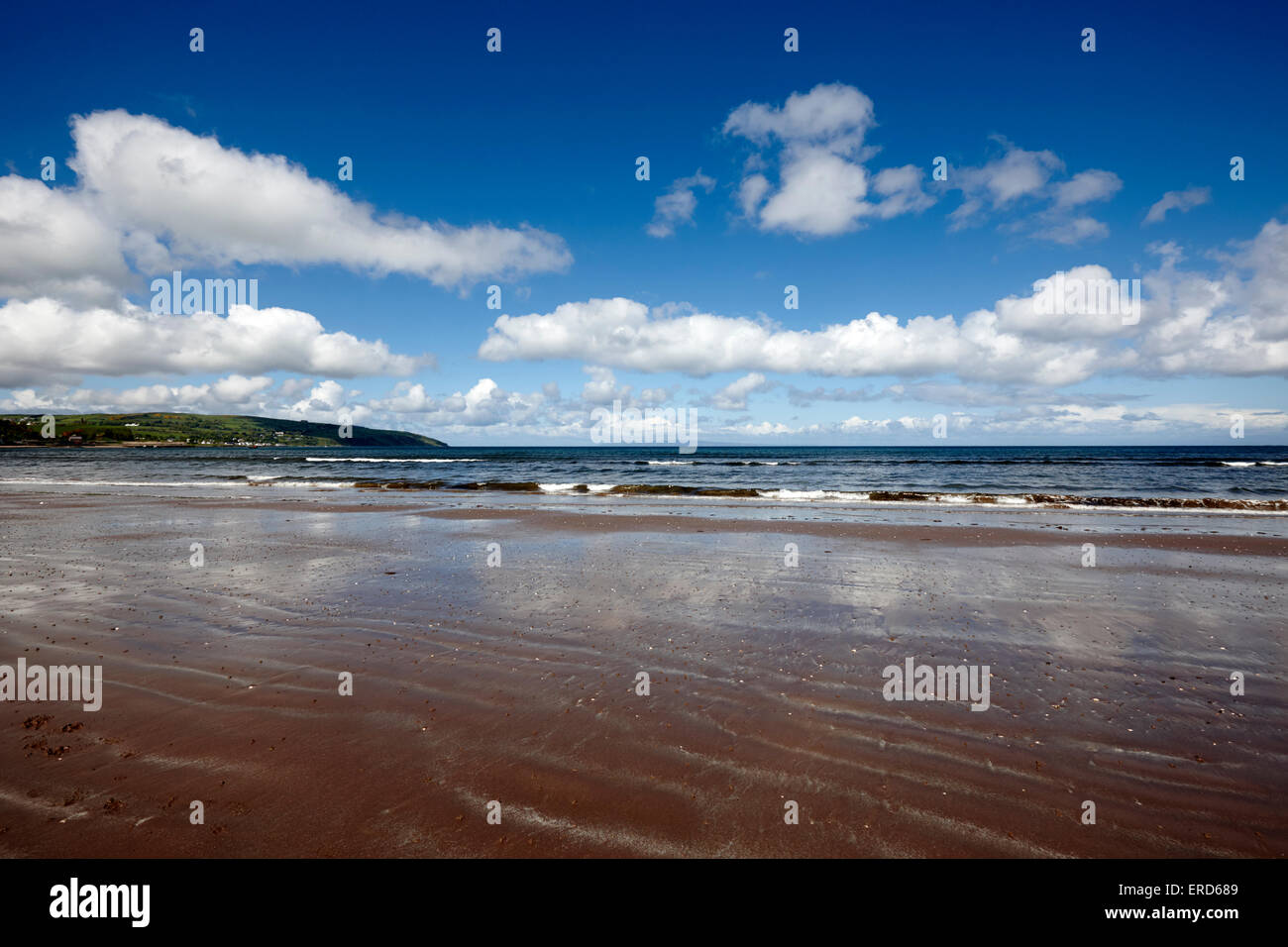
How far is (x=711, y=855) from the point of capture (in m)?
4.44

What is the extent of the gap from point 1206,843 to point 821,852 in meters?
3.14

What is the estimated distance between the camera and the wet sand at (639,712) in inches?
187

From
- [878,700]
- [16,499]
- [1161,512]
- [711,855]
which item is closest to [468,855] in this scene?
[711,855]

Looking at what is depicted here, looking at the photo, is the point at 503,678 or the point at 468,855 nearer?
the point at 468,855

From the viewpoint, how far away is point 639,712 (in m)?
6.84

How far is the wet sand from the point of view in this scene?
474cm

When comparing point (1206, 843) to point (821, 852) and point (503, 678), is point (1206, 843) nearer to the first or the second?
point (821, 852)

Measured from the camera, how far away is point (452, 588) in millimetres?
12828
